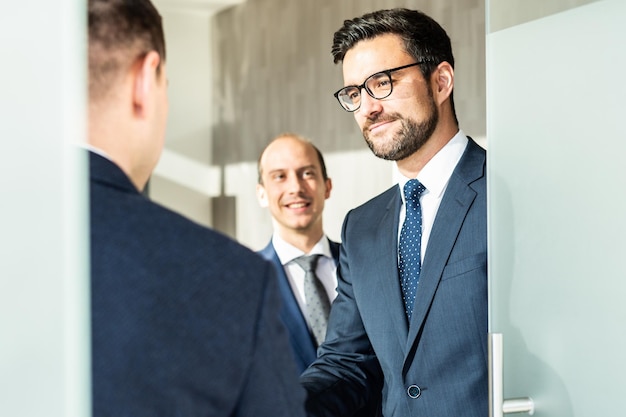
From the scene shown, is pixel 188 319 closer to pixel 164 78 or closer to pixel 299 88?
pixel 164 78

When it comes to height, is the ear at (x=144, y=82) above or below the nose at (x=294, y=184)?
above

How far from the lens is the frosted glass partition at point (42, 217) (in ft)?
3.60

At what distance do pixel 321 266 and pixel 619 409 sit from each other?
2.56 ft

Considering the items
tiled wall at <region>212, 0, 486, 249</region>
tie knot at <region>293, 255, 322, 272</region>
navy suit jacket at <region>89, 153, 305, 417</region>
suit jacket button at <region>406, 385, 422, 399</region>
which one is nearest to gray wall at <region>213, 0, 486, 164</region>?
tiled wall at <region>212, 0, 486, 249</region>

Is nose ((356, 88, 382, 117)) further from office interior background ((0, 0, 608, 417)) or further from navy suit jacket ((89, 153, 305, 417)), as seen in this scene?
navy suit jacket ((89, 153, 305, 417))

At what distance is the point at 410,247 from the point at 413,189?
0.13 meters

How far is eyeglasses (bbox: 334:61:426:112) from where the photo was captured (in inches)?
70.6

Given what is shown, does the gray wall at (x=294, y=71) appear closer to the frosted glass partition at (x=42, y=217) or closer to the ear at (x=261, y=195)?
the ear at (x=261, y=195)

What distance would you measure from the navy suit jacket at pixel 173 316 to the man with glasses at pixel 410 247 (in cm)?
59

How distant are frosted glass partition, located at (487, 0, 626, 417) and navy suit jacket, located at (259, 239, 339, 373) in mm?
471

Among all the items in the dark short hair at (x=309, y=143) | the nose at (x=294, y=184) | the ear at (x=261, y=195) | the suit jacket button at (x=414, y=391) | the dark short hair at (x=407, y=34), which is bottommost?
the suit jacket button at (x=414, y=391)

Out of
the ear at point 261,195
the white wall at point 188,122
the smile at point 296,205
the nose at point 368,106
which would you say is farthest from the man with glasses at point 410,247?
the white wall at point 188,122

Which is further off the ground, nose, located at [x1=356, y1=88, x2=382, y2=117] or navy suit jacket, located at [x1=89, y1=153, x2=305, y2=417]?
nose, located at [x1=356, y1=88, x2=382, y2=117]

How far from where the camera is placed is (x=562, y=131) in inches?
73.4
